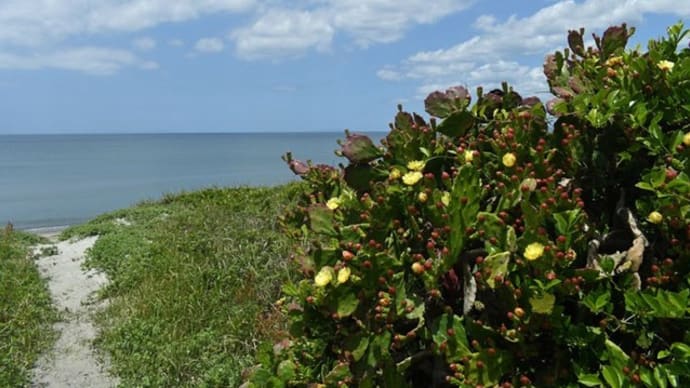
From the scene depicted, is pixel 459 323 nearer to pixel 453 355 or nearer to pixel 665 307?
pixel 453 355

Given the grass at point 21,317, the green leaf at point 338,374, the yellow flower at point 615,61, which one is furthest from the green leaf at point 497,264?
the grass at point 21,317

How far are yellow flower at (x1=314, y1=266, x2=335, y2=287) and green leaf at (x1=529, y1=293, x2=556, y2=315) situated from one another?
593 millimetres

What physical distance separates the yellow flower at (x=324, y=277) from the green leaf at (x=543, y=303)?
0.59 metres

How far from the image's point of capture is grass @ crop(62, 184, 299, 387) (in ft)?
18.5

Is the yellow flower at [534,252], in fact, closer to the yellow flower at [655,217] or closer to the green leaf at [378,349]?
the yellow flower at [655,217]

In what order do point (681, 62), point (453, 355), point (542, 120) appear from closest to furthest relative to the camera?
point (453, 355), point (681, 62), point (542, 120)

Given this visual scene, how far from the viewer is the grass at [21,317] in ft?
19.2

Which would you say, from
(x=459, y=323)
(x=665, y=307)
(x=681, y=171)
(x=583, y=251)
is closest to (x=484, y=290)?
(x=459, y=323)

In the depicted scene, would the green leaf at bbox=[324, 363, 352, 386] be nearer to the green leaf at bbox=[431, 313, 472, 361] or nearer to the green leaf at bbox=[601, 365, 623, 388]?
the green leaf at bbox=[431, 313, 472, 361]

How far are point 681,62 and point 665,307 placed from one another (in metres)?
0.80

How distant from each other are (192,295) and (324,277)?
5.15 meters

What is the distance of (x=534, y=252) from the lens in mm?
1726

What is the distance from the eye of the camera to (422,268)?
1887mm

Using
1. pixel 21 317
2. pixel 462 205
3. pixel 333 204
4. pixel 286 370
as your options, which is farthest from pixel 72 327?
pixel 462 205
